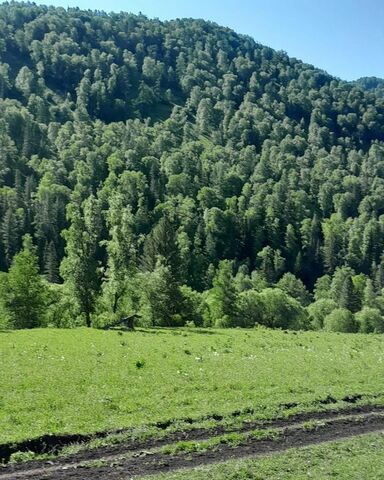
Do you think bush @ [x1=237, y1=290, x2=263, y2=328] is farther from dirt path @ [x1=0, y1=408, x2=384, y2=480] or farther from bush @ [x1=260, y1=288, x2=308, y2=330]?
dirt path @ [x1=0, y1=408, x2=384, y2=480]

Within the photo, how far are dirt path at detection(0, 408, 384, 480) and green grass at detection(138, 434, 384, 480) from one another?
702mm

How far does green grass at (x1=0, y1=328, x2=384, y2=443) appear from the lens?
71.7 feet

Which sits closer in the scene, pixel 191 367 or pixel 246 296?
pixel 191 367

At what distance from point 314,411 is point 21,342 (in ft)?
67.7

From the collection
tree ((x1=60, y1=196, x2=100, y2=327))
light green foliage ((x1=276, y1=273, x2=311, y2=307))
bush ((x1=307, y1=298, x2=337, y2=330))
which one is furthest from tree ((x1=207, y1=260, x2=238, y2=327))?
light green foliage ((x1=276, y1=273, x2=311, y2=307))

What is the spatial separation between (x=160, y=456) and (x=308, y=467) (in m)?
5.19

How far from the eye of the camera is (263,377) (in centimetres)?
2880

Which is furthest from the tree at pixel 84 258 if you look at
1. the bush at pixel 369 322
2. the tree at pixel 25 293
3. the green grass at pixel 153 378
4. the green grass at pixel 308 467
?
the bush at pixel 369 322

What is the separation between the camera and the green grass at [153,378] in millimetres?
21859

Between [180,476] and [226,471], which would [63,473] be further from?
[226,471]

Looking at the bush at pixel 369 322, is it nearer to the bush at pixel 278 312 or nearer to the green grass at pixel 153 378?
the bush at pixel 278 312

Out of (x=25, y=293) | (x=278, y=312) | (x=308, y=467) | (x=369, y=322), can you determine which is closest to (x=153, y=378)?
(x=308, y=467)

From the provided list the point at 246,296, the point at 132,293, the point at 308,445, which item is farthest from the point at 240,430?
the point at 246,296

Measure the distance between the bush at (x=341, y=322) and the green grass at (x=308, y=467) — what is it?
90.7 metres
